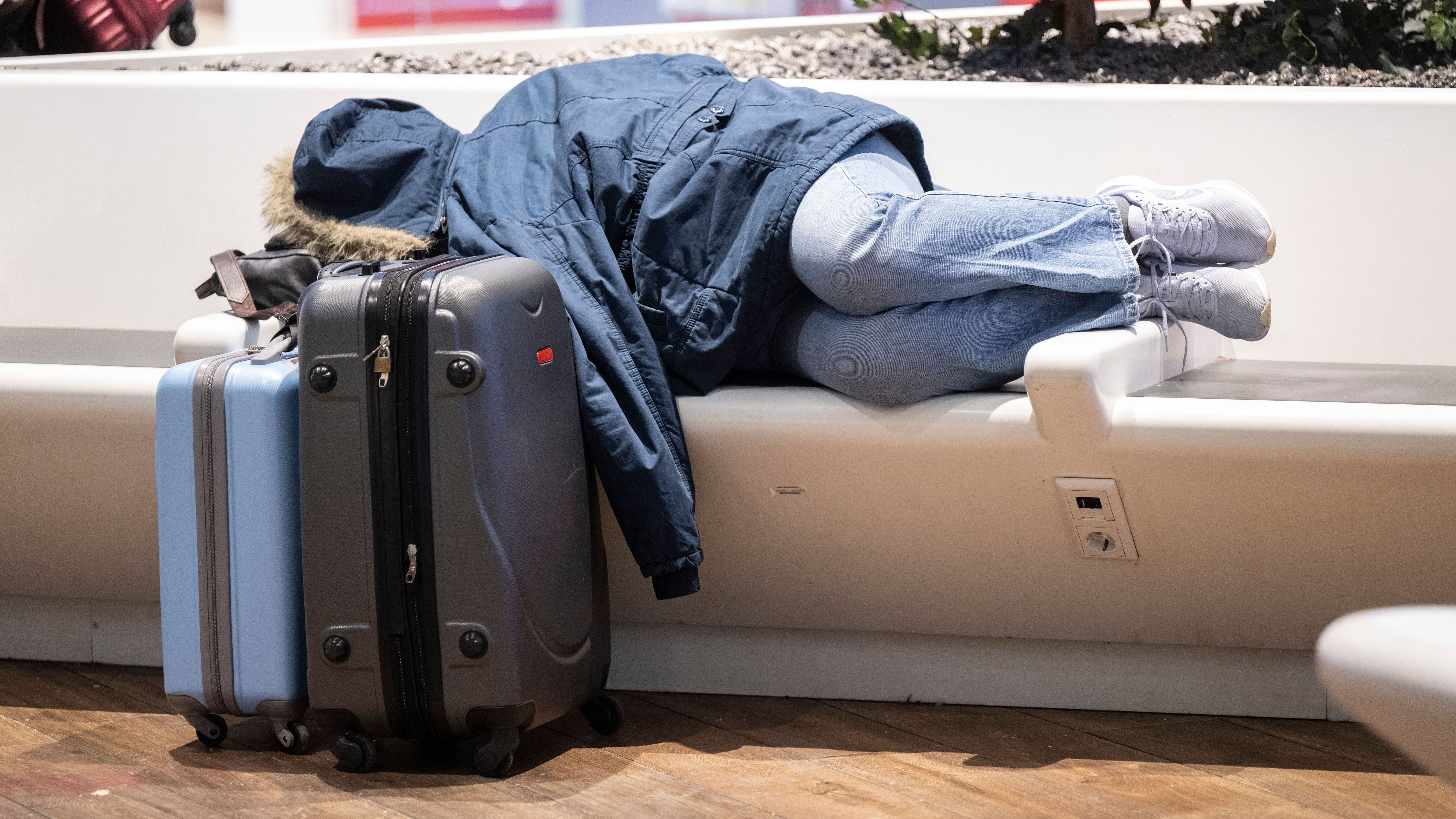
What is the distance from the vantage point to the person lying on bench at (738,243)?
151 centimetres

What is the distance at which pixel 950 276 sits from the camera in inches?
Result: 59.0

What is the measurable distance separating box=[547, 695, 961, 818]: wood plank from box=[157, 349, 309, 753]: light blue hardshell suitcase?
1.16ft

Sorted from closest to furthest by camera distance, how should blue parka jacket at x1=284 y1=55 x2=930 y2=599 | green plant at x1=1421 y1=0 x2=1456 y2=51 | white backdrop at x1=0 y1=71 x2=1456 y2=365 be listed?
blue parka jacket at x1=284 y1=55 x2=930 y2=599 → white backdrop at x1=0 y1=71 x2=1456 y2=365 → green plant at x1=1421 y1=0 x2=1456 y2=51

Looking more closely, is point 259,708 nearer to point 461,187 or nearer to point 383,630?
point 383,630

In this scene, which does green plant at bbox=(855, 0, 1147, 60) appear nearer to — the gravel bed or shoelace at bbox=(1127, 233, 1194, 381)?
the gravel bed

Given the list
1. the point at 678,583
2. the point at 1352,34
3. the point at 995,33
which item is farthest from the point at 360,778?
the point at 1352,34

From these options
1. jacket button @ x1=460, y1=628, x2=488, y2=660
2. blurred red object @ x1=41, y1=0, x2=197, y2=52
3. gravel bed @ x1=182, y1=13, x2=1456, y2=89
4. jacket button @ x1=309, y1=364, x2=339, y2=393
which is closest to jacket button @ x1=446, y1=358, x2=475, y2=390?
jacket button @ x1=309, y1=364, x2=339, y2=393

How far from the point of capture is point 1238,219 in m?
1.65

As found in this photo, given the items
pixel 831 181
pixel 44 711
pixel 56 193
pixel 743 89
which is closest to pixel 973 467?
pixel 831 181

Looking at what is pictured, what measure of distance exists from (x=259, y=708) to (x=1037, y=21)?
193 cm

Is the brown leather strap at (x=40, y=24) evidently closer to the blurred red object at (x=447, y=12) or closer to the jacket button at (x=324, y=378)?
the blurred red object at (x=447, y=12)

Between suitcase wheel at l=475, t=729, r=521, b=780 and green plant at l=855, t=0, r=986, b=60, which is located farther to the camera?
green plant at l=855, t=0, r=986, b=60

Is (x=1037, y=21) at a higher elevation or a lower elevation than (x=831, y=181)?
higher

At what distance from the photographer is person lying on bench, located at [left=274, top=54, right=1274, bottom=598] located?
1.51 metres
